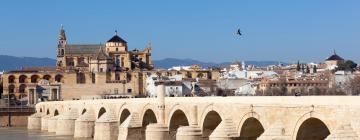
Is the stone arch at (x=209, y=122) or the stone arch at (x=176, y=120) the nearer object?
the stone arch at (x=209, y=122)

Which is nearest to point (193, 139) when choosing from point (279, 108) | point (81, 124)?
point (279, 108)

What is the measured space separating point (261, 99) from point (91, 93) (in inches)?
2593

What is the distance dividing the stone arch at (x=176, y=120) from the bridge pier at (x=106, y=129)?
22.7 feet

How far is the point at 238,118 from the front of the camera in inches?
1028

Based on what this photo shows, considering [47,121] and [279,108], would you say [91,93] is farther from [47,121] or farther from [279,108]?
[279,108]

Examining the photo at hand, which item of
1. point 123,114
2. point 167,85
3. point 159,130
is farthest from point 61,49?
point 159,130

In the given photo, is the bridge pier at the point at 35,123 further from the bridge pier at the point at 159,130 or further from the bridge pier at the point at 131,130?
the bridge pier at the point at 159,130

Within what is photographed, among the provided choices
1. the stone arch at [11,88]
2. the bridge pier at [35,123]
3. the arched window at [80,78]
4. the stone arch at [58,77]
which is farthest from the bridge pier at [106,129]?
the stone arch at [11,88]

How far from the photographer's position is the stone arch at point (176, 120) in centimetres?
3322

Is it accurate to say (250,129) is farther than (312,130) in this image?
Yes

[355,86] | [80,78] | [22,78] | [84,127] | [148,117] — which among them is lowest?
[84,127]

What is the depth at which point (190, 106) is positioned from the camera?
102ft

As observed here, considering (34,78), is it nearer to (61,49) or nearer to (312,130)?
(61,49)

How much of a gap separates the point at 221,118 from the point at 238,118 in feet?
7.90
